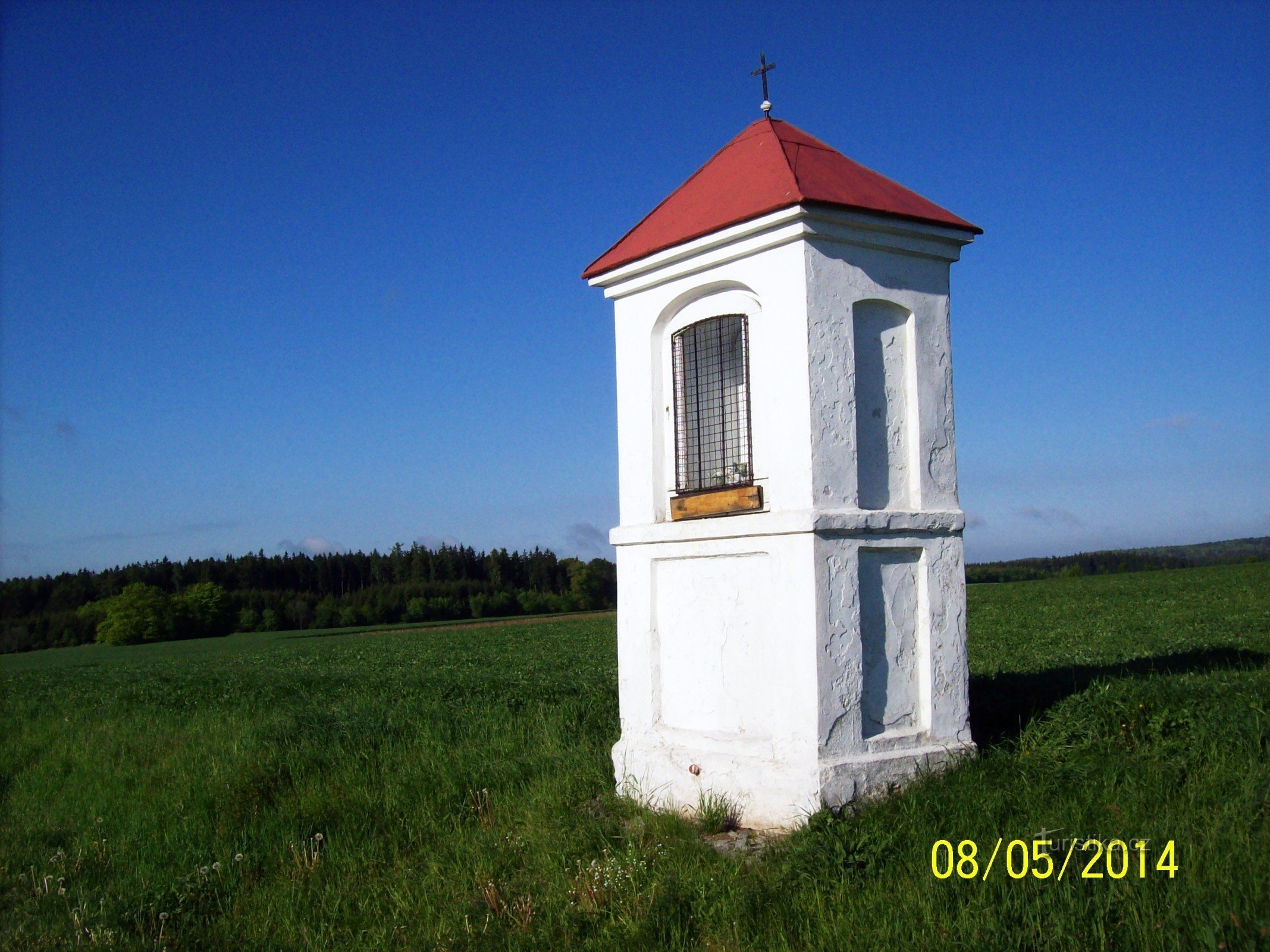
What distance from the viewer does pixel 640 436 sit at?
6805 millimetres

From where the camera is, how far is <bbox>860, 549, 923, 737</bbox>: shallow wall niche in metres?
5.85

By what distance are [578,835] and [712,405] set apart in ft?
9.38

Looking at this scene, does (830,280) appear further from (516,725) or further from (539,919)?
(516,725)

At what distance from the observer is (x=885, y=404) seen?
6207 mm

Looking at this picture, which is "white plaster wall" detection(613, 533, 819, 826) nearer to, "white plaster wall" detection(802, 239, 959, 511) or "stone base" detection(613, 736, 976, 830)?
"stone base" detection(613, 736, 976, 830)

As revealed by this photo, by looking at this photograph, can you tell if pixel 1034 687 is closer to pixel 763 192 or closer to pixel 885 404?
pixel 885 404

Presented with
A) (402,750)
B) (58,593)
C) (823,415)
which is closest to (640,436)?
(823,415)

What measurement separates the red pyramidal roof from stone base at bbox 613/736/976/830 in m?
3.23

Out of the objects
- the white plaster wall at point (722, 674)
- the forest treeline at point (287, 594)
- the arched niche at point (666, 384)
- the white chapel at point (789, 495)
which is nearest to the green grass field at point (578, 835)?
the white plaster wall at point (722, 674)

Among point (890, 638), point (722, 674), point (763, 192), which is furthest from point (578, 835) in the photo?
point (763, 192)

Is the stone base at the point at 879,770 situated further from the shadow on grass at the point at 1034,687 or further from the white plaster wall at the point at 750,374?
the white plaster wall at the point at 750,374

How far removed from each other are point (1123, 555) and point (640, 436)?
9198 centimetres
